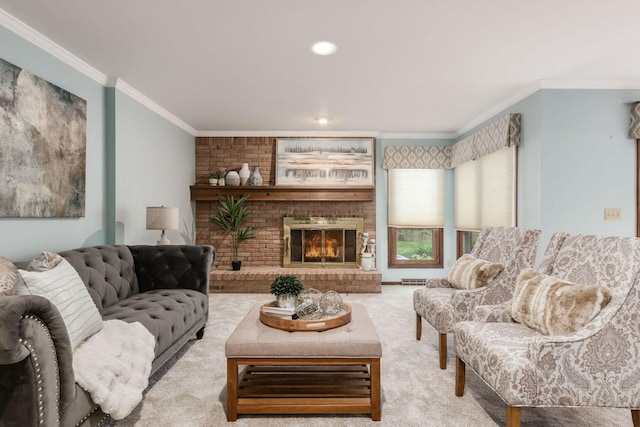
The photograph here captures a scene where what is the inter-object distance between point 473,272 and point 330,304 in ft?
4.14

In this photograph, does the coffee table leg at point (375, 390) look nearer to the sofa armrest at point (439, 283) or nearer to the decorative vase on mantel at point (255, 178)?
the sofa armrest at point (439, 283)

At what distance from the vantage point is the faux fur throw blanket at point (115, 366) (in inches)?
64.0

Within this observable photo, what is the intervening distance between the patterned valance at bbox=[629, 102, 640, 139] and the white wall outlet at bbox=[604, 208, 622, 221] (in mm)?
740

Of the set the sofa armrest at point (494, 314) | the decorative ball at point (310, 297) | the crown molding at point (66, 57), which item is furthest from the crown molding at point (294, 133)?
the sofa armrest at point (494, 314)

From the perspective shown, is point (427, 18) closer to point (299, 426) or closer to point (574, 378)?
point (574, 378)

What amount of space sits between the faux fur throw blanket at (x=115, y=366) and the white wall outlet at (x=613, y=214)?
4246 millimetres

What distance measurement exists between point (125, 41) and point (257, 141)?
3195 millimetres

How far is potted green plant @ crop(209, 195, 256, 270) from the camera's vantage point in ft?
18.7

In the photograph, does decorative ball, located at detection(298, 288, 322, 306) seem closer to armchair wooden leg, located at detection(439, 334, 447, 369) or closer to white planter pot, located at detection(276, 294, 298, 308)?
white planter pot, located at detection(276, 294, 298, 308)

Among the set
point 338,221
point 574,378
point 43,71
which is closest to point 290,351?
point 574,378

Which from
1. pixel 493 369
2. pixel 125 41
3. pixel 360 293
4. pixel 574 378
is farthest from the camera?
pixel 360 293

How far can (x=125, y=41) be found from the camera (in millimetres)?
2846

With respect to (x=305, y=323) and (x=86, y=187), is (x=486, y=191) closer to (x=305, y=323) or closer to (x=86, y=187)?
(x=305, y=323)

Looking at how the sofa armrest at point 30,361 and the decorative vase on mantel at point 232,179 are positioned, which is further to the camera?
the decorative vase on mantel at point 232,179
